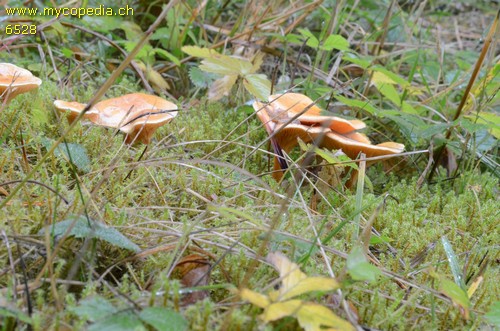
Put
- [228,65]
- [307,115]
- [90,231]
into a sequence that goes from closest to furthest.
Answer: [90,231] → [307,115] → [228,65]

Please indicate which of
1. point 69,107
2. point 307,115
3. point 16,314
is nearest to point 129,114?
point 69,107

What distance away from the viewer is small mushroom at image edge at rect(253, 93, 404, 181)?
177cm

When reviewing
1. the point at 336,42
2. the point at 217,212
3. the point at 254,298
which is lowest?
the point at 217,212

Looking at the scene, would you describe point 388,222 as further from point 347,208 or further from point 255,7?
point 255,7

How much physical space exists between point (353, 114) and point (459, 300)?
4.55 feet

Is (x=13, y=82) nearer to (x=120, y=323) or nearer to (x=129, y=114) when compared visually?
(x=129, y=114)

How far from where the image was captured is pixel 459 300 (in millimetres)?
1040

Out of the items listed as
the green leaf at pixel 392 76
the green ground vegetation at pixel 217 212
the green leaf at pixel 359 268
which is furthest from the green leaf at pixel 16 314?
the green leaf at pixel 392 76

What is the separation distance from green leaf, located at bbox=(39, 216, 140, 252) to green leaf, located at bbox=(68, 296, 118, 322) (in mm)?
152

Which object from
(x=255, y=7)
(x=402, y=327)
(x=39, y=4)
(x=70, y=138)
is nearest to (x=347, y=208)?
(x=402, y=327)

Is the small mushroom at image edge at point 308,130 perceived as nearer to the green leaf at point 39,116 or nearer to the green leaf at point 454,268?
the green leaf at point 454,268

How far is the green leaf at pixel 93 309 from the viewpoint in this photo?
0.86 metres

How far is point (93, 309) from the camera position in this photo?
88 cm

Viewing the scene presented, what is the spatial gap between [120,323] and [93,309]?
59mm
